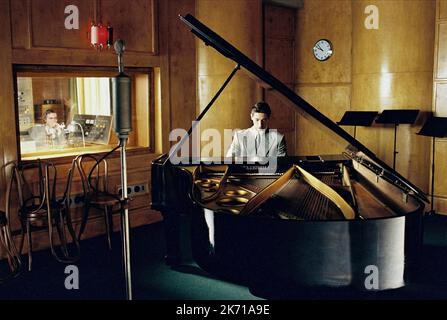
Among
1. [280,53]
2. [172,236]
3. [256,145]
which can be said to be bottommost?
[172,236]

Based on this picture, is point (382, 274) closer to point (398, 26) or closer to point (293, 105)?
point (293, 105)

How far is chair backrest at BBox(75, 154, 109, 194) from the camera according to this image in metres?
4.76

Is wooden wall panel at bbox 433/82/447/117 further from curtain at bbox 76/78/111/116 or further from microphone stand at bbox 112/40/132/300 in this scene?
microphone stand at bbox 112/40/132/300

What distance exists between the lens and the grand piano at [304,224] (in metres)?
2.84

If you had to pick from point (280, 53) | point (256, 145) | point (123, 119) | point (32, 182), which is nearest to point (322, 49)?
point (280, 53)

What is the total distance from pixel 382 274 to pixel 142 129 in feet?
11.9

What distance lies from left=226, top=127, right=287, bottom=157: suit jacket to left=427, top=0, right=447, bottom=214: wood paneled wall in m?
2.07

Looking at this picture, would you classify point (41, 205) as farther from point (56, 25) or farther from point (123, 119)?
point (123, 119)

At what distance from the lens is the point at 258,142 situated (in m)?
5.08

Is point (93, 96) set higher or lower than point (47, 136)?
higher

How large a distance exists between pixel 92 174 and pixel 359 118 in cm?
342

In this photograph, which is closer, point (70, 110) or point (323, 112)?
point (70, 110)
